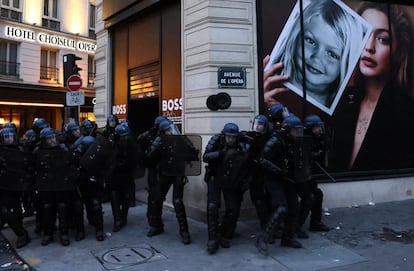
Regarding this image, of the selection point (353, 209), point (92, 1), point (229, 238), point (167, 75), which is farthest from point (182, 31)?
point (92, 1)

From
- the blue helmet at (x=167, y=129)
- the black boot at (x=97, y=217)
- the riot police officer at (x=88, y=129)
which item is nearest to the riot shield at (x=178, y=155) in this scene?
the blue helmet at (x=167, y=129)

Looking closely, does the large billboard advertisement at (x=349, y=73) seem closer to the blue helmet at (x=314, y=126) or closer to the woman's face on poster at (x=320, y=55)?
the woman's face on poster at (x=320, y=55)

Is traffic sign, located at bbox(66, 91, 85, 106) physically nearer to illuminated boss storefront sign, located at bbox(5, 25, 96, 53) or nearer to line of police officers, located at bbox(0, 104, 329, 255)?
line of police officers, located at bbox(0, 104, 329, 255)

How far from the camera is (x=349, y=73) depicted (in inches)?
318

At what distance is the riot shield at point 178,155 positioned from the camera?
583cm

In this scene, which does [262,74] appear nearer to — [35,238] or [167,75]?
[167,75]

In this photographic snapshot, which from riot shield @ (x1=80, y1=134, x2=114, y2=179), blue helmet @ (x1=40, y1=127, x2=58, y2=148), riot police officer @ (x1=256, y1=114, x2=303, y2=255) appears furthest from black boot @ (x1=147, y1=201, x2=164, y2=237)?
blue helmet @ (x1=40, y1=127, x2=58, y2=148)

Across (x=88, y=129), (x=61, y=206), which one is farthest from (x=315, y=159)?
(x=88, y=129)

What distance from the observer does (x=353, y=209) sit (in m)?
7.71

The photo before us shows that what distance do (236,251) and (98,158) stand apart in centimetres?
238

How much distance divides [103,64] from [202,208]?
17.7 feet

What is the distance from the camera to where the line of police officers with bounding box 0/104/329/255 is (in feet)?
17.9

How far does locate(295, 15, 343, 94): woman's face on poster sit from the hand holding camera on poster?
41 cm

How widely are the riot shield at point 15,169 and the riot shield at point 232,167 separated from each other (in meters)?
2.64
